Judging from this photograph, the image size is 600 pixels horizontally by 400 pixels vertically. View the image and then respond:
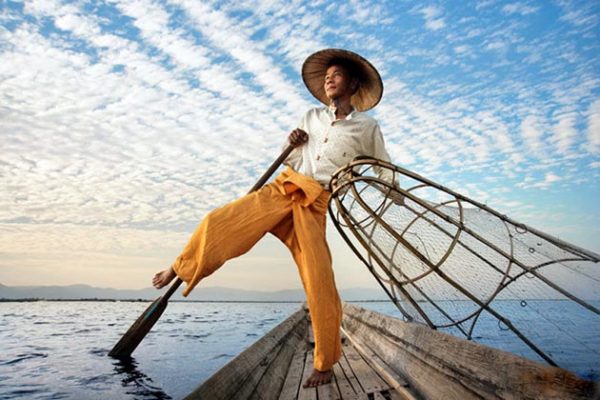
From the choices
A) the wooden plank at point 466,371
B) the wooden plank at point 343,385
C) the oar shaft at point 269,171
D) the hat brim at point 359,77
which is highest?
the hat brim at point 359,77

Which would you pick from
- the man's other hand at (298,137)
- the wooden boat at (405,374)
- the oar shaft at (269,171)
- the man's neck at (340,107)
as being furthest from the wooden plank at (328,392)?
the man's neck at (340,107)

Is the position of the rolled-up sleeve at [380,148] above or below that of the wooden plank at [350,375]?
above

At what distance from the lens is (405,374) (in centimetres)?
207

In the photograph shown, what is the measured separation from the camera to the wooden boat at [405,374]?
1168 millimetres

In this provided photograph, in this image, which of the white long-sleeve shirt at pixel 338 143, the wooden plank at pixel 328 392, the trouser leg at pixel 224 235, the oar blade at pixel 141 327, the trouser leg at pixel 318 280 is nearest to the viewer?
the wooden plank at pixel 328 392

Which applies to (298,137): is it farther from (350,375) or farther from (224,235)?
(350,375)

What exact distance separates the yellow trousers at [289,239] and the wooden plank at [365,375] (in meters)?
0.21

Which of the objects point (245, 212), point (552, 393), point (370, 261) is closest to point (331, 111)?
point (245, 212)

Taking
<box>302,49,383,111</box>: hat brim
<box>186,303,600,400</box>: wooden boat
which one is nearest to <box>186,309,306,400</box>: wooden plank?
<box>186,303,600,400</box>: wooden boat

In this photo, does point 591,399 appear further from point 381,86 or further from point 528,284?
point 381,86

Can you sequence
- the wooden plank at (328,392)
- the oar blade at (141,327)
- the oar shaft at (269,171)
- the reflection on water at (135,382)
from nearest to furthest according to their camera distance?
the wooden plank at (328,392), the oar shaft at (269,171), the reflection on water at (135,382), the oar blade at (141,327)

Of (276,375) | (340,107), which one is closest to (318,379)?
(276,375)

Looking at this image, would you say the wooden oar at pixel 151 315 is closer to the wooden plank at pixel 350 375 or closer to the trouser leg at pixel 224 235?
the trouser leg at pixel 224 235

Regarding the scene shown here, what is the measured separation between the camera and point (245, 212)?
203 centimetres
